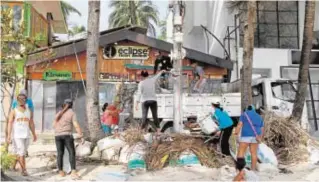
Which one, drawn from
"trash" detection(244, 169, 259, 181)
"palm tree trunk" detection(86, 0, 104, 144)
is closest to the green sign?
"palm tree trunk" detection(86, 0, 104, 144)

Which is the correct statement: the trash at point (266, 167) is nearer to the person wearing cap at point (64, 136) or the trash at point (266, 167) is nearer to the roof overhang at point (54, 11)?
the person wearing cap at point (64, 136)

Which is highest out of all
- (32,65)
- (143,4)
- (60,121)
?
(143,4)

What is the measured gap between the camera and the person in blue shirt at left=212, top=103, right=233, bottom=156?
31.6 ft

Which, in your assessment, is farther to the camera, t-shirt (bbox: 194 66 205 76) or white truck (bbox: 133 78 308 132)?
t-shirt (bbox: 194 66 205 76)

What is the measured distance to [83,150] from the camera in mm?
10500

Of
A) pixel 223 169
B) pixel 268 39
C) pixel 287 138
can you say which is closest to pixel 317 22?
pixel 268 39

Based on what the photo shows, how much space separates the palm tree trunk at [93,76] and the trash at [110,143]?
808 mm

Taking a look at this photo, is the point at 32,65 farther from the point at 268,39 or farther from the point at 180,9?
the point at 268,39

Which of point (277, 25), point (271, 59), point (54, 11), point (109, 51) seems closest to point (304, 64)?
point (271, 59)

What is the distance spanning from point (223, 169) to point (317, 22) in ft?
51.9

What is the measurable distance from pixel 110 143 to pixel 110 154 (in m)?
0.30

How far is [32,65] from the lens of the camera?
17.1 m

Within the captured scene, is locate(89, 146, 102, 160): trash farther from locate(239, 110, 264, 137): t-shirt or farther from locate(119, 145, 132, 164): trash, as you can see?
locate(239, 110, 264, 137): t-shirt

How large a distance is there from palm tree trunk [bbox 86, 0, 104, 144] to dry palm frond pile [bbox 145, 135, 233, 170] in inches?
87.6
